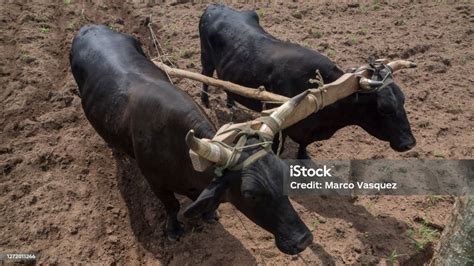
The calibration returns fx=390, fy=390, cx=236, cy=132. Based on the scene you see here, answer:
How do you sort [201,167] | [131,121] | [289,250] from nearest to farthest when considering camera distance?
[201,167]
[289,250]
[131,121]

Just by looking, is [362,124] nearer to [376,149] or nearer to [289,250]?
[376,149]

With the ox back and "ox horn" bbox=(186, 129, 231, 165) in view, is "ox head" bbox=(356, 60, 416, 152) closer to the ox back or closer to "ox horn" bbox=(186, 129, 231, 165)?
the ox back

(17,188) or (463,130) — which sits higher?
(463,130)

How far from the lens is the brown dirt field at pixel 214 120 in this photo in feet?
15.6

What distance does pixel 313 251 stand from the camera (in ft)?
15.3

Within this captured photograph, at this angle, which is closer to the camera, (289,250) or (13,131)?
(289,250)

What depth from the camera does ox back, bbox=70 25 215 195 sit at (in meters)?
4.00

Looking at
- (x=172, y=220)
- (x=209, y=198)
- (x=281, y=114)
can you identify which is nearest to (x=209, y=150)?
(x=209, y=198)

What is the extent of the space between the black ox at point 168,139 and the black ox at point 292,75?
1.38m

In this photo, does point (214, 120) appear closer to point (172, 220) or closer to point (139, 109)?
point (172, 220)

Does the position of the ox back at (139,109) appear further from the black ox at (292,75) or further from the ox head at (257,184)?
the black ox at (292,75)

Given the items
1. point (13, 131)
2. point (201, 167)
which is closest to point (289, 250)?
point (201, 167)

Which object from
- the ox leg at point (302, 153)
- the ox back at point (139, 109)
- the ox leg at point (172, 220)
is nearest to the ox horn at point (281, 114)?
the ox back at point (139, 109)

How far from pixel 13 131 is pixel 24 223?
2.02 metres
